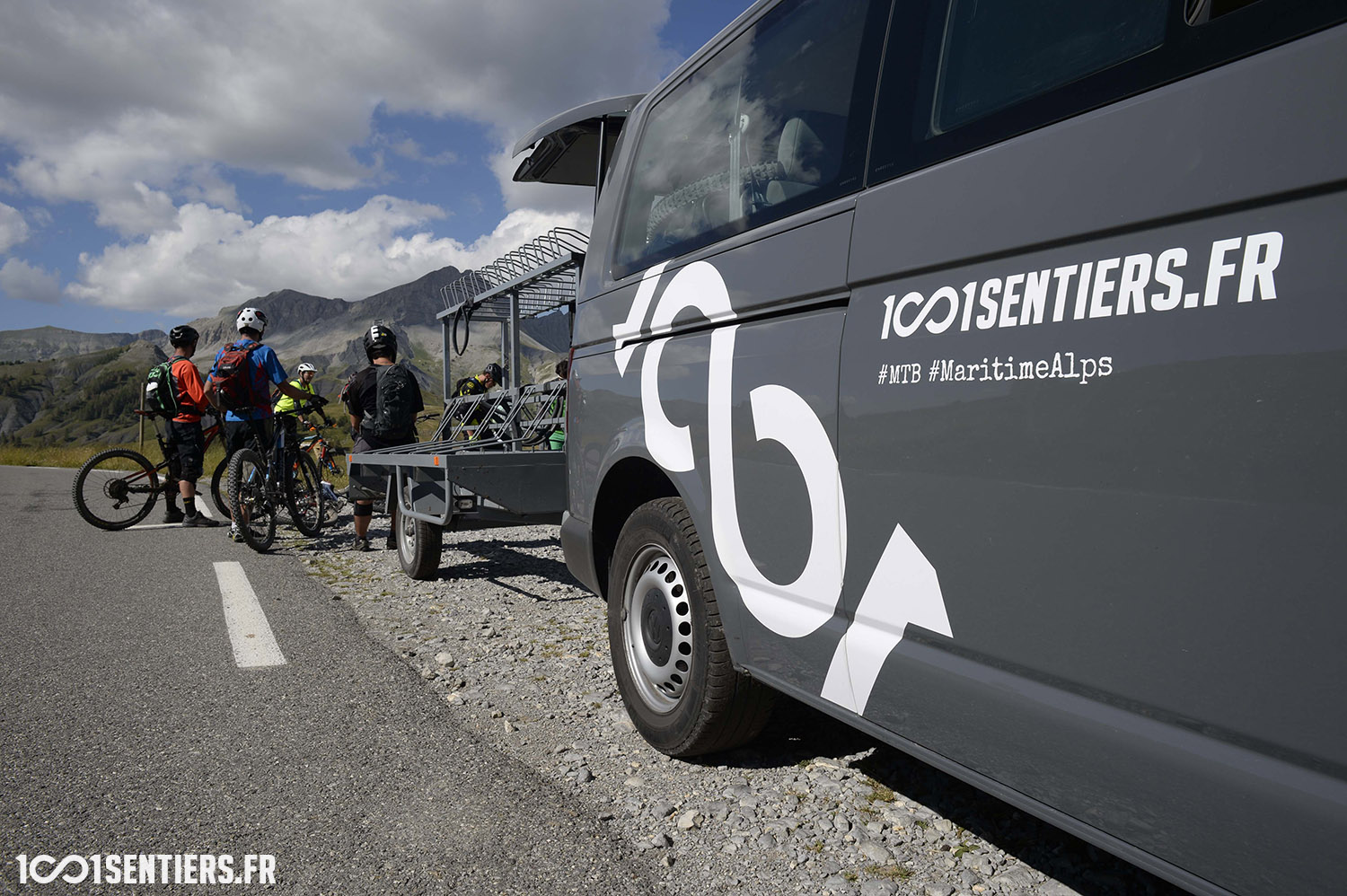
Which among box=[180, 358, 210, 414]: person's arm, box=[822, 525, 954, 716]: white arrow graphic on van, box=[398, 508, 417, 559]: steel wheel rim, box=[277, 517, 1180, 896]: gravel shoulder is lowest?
box=[277, 517, 1180, 896]: gravel shoulder

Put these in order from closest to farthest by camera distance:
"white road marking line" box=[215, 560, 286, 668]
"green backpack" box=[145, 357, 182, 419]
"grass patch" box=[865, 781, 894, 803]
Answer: "grass patch" box=[865, 781, 894, 803]
"white road marking line" box=[215, 560, 286, 668]
"green backpack" box=[145, 357, 182, 419]

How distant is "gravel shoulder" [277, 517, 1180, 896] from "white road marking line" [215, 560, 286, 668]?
54cm

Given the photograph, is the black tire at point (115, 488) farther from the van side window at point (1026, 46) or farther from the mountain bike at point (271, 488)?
the van side window at point (1026, 46)

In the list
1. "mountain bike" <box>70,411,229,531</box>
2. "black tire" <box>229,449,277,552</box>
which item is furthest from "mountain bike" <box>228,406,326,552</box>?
"mountain bike" <box>70,411,229,531</box>

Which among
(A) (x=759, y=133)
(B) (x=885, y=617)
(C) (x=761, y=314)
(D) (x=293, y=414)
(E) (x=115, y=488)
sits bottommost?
(E) (x=115, y=488)

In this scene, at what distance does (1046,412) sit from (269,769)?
100 inches

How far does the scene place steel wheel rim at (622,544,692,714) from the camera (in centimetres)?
279

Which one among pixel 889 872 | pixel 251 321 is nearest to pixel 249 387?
pixel 251 321

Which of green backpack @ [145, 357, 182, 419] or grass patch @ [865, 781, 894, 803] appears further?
green backpack @ [145, 357, 182, 419]

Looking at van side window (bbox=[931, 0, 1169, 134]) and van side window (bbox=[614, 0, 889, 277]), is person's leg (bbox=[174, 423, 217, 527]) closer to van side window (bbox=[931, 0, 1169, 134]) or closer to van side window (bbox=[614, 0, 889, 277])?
van side window (bbox=[614, 0, 889, 277])

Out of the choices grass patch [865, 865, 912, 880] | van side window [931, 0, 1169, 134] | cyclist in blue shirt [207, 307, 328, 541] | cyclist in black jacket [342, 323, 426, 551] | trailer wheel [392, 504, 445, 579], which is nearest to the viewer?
van side window [931, 0, 1169, 134]

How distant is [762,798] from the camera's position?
2.55 meters

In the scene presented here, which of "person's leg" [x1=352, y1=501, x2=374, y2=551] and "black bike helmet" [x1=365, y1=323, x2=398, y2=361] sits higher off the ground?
"black bike helmet" [x1=365, y1=323, x2=398, y2=361]

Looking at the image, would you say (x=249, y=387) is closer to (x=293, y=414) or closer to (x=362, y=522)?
(x=293, y=414)
